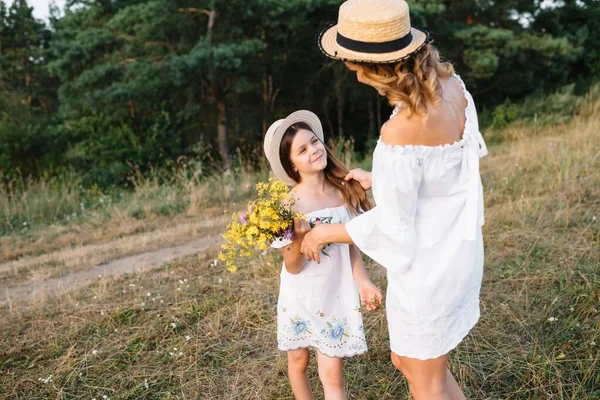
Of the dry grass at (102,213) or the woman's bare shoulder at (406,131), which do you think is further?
the dry grass at (102,213)

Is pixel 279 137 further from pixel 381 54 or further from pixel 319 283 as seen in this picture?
pixel 381 54

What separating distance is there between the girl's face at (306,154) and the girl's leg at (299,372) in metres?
0.84

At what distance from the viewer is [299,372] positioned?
2.52 m

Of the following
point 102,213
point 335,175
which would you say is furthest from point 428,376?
point 102,213

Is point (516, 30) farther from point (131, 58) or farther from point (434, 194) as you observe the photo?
point (434, 194)

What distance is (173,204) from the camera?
24.7 feet

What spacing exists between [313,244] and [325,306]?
0.47 m

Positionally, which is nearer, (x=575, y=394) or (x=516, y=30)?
(x=575, y=394)

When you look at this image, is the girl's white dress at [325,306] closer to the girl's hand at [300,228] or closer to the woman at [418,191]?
the girl's hand at [300,228]

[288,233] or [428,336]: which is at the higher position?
[288,233]

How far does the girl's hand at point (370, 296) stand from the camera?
235 cm

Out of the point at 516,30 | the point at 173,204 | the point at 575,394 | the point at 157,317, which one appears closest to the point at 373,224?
the point at 575,394

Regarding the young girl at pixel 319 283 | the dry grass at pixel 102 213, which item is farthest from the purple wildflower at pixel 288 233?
the dry grass at pixel 102 213

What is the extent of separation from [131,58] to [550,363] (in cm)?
1350
